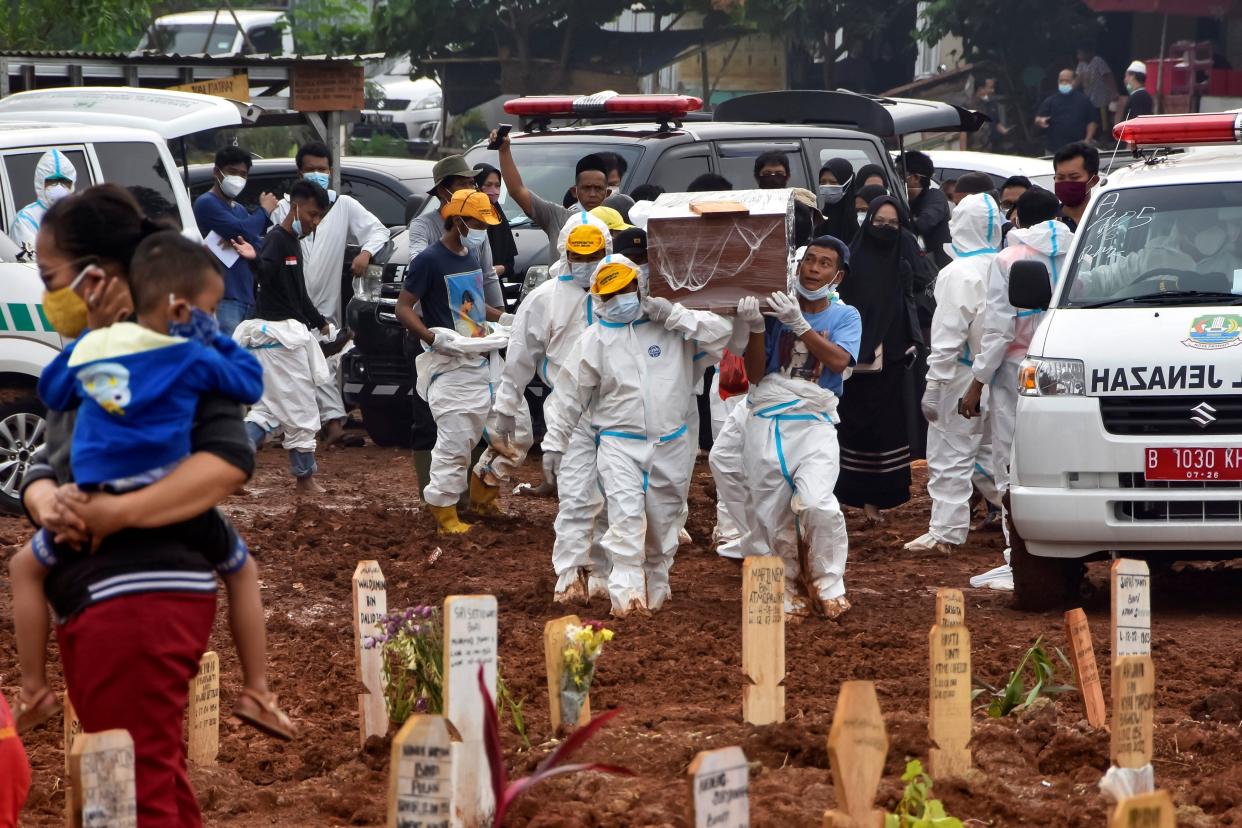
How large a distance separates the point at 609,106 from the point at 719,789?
9.68 meters

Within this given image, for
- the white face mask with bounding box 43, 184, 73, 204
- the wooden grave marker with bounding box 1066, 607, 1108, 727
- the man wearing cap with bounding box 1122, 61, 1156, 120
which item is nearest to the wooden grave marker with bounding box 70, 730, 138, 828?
the wooden grave marker with bounding box 1066, 607, 1108, 727

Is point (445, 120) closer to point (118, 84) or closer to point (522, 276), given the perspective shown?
point (118, 84)

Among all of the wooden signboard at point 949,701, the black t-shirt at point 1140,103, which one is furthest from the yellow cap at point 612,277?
the black t-shirt at point 1140,103

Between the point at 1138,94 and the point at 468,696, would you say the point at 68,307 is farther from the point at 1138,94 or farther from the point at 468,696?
the point at 1138,94

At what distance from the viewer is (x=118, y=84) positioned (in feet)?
48.1

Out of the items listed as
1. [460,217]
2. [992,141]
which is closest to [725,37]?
[992,141]

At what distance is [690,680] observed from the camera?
6.70 metres

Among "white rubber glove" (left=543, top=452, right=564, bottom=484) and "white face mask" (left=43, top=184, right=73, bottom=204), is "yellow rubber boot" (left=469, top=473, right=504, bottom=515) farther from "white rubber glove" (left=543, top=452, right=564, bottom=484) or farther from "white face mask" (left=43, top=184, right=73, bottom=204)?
"white face mask" (left=43, top=184, right=73, bottom=204)

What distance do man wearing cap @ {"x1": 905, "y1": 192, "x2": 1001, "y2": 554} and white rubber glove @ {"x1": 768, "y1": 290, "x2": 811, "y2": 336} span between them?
7.18ft

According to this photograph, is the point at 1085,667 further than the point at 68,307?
Yes

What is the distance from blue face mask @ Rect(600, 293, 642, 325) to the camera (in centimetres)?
765

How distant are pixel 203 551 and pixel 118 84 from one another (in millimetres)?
11641

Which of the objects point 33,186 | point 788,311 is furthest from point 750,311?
point 33,186

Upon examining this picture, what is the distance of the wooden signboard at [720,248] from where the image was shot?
7.24m
